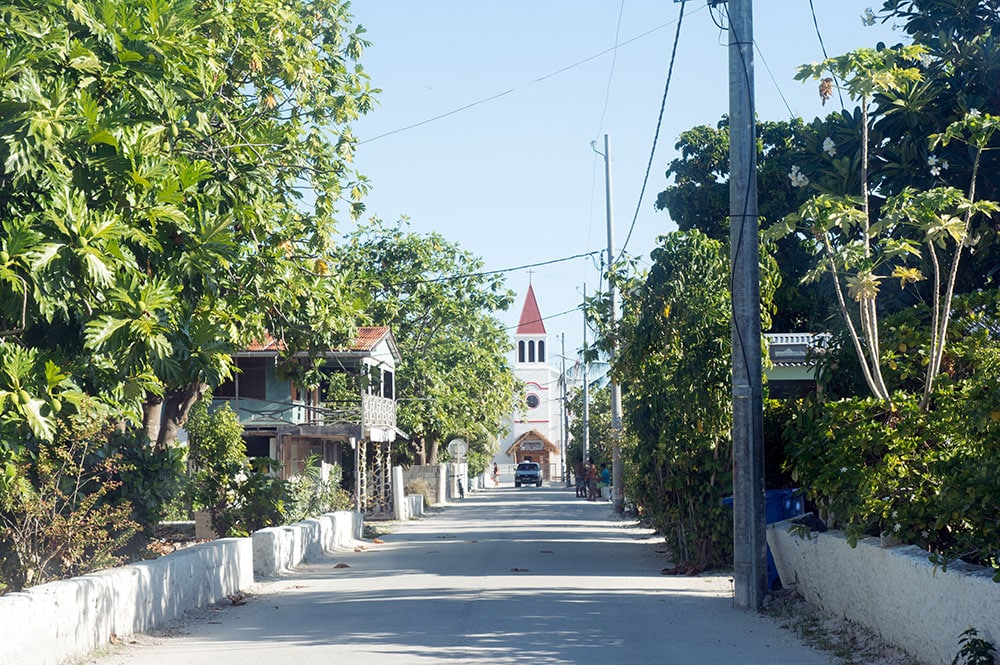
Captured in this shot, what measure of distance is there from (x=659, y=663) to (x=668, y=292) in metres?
9.38

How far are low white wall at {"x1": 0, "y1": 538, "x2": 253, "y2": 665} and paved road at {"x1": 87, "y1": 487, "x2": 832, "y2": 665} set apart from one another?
10.2 inches

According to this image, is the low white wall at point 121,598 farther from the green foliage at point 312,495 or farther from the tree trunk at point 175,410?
the green foliage at point 312,495

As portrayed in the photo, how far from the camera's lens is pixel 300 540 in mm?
21219

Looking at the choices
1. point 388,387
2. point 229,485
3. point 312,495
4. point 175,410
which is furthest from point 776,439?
point 388,387

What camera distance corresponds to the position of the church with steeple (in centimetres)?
12281

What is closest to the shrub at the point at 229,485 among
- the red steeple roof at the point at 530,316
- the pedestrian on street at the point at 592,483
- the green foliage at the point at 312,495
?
the green foliage at the point at 312,495

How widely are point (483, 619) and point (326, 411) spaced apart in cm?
2368

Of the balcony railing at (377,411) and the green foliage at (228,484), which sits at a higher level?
the balcony railing at (377,411)

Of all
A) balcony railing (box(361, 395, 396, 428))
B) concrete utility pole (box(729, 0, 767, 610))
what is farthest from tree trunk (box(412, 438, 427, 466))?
concrete utility pole (box(729, 0, 767, 610))

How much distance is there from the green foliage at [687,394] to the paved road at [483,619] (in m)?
0.91

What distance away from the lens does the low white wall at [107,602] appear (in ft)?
30.0

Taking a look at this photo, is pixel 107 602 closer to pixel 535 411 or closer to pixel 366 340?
pixel 366 340

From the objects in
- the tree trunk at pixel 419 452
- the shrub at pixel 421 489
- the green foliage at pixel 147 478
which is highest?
the tree trunk at pixel 419 452

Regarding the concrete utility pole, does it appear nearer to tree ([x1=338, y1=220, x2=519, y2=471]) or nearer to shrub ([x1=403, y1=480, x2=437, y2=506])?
tree ([x1=338, y1=220, x2=519, y2=471])
